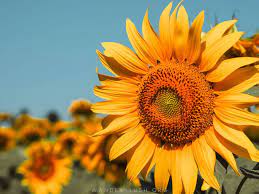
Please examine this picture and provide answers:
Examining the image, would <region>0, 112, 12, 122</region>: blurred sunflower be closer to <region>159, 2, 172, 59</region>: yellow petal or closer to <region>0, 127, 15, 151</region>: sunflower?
<region>0, 127, 15, 151</region>: sunflower

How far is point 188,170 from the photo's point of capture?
93.8 inches

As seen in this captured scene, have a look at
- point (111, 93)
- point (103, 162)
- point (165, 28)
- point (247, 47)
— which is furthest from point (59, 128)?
point (165, 28)

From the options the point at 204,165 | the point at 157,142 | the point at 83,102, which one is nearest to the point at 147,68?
the point at 157,142

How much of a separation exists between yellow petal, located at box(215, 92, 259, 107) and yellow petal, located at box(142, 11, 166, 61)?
0.44 meters

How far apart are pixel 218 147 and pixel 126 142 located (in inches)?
22.9

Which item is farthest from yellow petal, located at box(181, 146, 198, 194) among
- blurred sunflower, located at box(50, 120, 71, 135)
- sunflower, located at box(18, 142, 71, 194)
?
blurred sunflower, located at box(50, 120, 71, 135)

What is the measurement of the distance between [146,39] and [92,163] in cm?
443

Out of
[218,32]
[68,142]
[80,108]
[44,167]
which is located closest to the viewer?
[218,32]

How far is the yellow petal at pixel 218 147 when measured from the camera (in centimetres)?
217

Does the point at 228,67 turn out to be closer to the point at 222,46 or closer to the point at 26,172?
the point at 222,46

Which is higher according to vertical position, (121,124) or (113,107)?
(113,107)

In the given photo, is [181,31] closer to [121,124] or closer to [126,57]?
[126,57]

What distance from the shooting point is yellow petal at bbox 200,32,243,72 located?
2.18m

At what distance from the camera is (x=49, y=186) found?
8.23m
